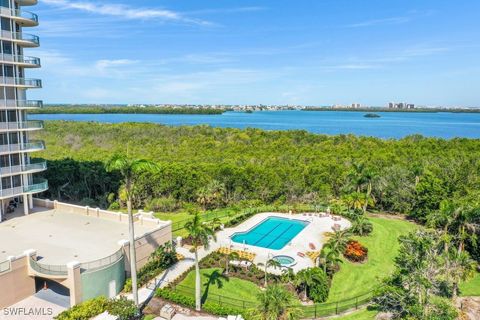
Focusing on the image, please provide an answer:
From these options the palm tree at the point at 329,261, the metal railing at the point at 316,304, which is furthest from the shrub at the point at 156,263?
the palm tree at the point at 329,261

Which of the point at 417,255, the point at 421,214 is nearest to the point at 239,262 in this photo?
the point at 417,255

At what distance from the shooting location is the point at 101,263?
2159 centimetres

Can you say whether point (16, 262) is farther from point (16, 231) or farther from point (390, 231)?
point (390, 231)

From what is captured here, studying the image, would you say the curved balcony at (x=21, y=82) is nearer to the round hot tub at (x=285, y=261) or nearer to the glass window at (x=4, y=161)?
the glass window at (x=4, y=161)

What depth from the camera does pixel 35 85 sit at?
31.2 m

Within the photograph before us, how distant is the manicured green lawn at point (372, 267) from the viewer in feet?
81.0

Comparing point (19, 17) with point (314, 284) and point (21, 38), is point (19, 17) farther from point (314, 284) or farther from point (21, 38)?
point (314, 284)


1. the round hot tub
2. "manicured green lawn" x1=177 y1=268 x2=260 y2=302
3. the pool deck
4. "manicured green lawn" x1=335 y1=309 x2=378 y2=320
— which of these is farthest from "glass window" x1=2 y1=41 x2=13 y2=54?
"manicured green lawn" x1=335 y1=309 x2=378 y2=320

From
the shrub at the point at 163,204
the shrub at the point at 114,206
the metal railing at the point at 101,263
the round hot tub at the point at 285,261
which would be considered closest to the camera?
the metal railing at the point at 101,263

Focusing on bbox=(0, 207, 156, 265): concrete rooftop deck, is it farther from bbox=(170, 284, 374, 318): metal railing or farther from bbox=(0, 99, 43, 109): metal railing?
bbox=(0, 99, 43, 109): metal railing

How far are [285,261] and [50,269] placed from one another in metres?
16.7

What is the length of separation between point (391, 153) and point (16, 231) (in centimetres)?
4559

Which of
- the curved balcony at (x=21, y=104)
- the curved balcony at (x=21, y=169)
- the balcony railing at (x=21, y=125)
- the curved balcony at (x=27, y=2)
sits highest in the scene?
the curved balcony at (x=27, y=2)

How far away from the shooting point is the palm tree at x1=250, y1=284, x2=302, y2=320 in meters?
17.5
